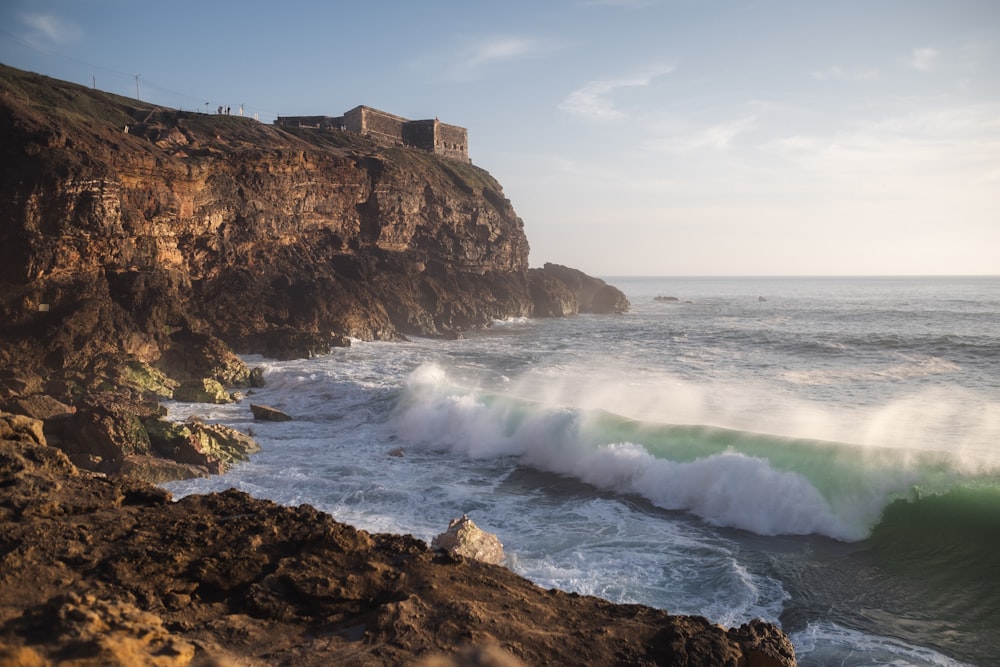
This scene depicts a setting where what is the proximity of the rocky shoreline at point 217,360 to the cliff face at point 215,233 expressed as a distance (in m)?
0.11

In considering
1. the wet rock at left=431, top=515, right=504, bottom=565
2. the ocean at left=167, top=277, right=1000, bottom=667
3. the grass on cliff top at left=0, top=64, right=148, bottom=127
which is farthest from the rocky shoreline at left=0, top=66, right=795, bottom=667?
the ocean at left=167, top=277, right=1000, bottom=667

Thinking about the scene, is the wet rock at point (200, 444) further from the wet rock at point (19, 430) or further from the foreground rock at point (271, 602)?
the foreground rock at point (271, 602)

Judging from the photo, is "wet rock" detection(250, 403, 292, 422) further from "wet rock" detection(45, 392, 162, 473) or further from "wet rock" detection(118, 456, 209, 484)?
"wet rock" detection(118, 456, 209, 484)

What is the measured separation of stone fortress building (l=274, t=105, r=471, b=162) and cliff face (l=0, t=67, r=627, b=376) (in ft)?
13.6

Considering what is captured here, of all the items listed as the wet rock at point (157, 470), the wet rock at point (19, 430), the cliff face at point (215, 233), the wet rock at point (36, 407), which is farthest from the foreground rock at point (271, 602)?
the cliff face at point (215, 233)

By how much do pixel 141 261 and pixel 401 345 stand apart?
40.6ft

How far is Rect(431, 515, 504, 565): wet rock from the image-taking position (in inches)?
329

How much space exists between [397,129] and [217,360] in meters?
35.8

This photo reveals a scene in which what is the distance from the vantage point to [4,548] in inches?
178

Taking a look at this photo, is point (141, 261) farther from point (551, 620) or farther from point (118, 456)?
point (551, 620)

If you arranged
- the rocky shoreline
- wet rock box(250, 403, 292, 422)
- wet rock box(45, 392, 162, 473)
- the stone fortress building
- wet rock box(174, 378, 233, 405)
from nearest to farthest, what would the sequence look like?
the rocky shoreline → wet rock box(45, 392, 162, 473) → wet rock box(250, 403, 292, 422) → wet rock box(174, 378, 233, 405) → the stone fortress building

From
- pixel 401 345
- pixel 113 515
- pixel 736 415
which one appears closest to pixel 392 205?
pixel 401 345

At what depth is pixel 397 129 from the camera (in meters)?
54.2

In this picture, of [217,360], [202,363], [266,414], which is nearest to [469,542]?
[266,414]
